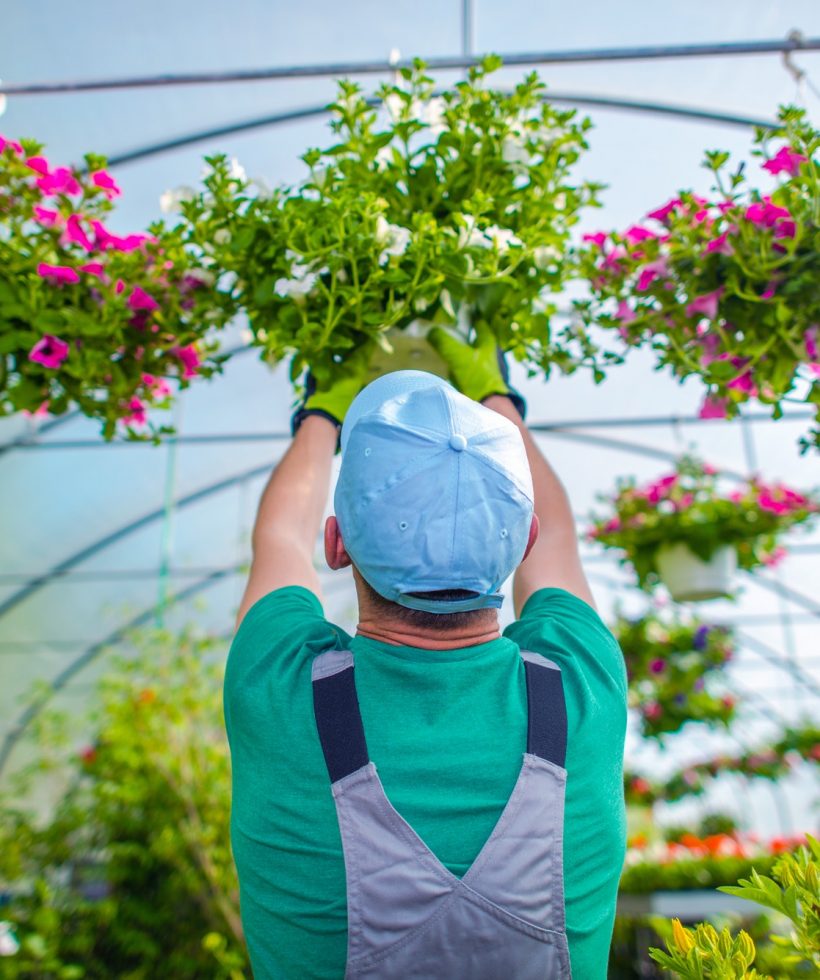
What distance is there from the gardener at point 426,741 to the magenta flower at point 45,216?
2.81 feet

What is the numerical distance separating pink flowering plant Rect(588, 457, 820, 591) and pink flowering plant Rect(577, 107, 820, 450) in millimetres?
1872

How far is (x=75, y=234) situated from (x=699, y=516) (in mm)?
2601

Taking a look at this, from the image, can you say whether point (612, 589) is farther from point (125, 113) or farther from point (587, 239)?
point (587, 239)

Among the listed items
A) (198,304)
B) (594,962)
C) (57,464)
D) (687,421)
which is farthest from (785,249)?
(57,464)

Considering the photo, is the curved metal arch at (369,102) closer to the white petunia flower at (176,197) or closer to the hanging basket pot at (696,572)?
the hanging basket pot at (696,572)

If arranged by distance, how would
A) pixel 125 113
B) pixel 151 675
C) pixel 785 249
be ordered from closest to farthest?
pixel 785 249 < pixel 125 113 < pixel 151 675

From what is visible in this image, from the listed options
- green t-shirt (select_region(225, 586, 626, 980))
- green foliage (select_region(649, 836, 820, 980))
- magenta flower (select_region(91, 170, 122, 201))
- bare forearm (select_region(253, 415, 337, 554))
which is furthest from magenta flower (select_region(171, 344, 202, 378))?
green foliage (select_region(649, 836, 820, 980))

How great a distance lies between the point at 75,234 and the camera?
5.27 ft

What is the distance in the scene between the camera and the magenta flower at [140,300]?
1.60 metres

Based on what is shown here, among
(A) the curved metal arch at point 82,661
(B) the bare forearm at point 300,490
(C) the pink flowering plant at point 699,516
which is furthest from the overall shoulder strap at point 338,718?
(A) the curved metal arch at point 82,661

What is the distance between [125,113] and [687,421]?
11.9ft

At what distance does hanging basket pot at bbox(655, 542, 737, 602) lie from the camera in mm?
3475

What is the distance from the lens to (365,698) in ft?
3.08

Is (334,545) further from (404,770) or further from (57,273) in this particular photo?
(57,273)
